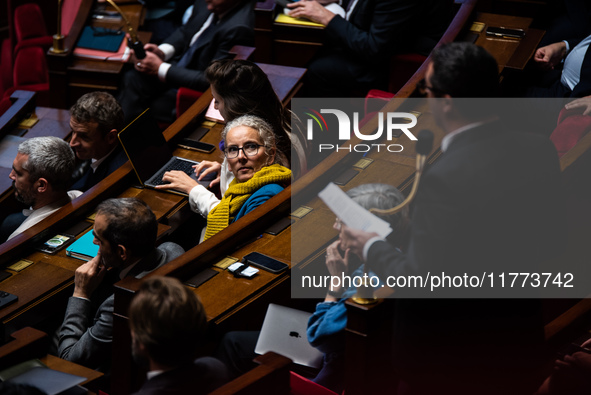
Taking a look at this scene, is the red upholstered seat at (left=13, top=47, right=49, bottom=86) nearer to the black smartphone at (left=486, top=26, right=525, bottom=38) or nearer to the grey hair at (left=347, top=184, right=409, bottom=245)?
the black smartphone at (left=486, top=26, right=525, bottom=38)

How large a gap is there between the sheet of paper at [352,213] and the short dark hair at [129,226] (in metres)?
0.75

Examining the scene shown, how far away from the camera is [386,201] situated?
1581 mm

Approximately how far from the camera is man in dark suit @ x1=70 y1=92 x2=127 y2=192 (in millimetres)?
2762

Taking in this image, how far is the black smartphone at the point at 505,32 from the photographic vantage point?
3.08 metres

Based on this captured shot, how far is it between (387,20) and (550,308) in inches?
57.3

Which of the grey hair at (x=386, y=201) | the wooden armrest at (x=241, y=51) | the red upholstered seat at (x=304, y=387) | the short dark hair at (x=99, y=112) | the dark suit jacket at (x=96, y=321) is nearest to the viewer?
the grey hair at (x=386, y=201)

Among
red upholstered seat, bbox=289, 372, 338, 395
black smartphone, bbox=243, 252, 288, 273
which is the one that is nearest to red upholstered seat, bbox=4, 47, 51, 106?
black smartphone, bbox=243, 252, 288, 273

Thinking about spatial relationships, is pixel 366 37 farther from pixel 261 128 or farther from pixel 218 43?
pixel 261 128

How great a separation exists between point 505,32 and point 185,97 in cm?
Result: 134

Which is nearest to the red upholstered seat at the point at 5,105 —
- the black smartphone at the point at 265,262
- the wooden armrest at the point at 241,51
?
the wooden armrest at the point at 241,51

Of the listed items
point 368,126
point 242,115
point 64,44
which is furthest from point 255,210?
point 64,44

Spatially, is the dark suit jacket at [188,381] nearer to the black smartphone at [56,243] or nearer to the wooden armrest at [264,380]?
the wooden armrest at [264,380]

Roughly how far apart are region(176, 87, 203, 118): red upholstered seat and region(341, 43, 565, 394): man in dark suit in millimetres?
1949

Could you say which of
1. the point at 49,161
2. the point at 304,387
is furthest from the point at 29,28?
the point at 304,387
